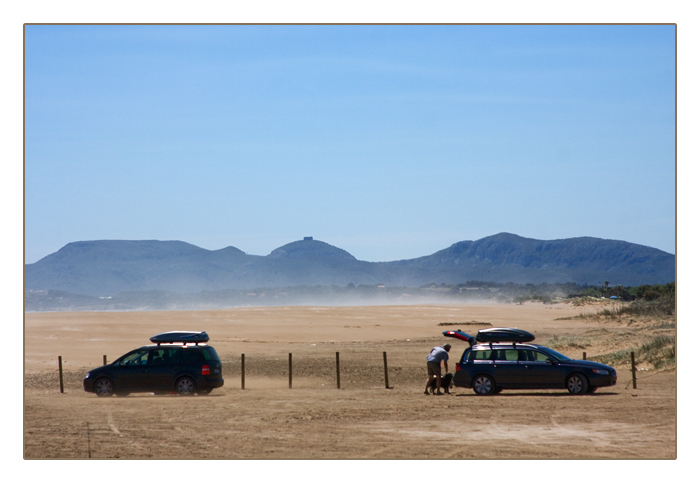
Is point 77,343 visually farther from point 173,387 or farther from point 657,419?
point 657,419

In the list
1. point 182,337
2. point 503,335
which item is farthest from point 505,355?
point 182,337

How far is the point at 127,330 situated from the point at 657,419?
45991 mm

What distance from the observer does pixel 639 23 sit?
14258mm

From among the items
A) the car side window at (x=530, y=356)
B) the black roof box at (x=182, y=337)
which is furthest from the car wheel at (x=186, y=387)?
the car side window at (x=530, y=356)

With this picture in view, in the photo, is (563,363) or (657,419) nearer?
(657,419)

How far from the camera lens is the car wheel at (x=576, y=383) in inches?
848

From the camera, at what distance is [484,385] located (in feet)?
71.6

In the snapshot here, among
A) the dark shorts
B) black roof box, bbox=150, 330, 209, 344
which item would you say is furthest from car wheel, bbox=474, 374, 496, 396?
black roof box, bbox=150, 330, 209, 344

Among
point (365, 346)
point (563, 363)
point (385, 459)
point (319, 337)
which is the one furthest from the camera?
point (319, 337)

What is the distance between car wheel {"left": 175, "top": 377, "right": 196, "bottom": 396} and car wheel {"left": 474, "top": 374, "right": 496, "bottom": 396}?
848 centimetres

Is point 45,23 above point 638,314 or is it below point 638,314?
above

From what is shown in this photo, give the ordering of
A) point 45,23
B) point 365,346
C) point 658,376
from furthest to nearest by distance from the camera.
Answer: point 365,346, point 658,376, point 45,23

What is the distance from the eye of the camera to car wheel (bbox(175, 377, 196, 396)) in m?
22.4

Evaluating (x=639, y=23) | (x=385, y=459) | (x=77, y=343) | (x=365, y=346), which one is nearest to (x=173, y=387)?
(x=385, y=459)
